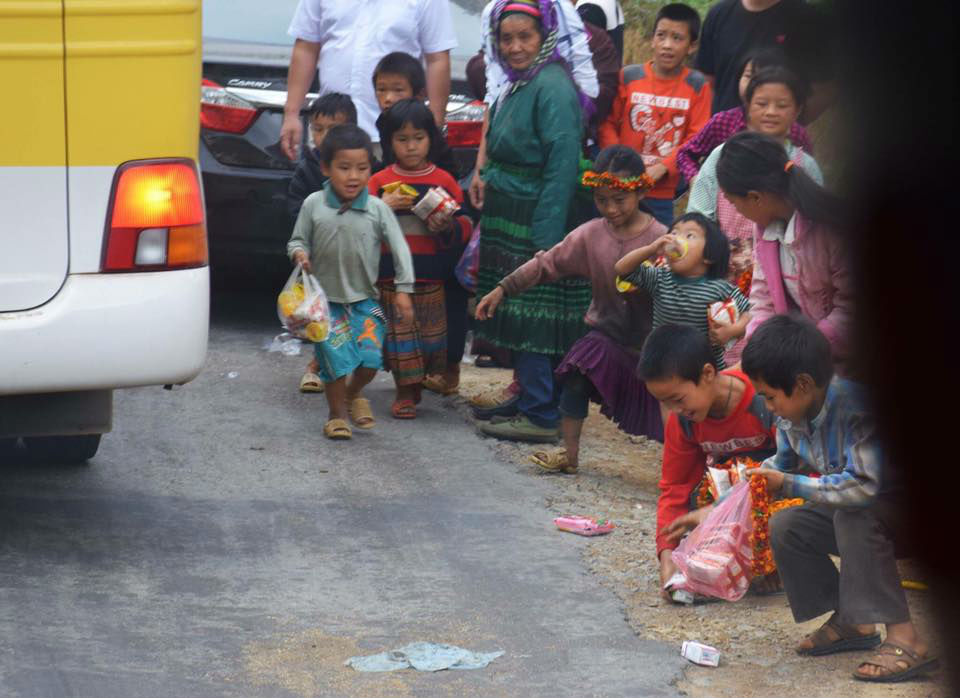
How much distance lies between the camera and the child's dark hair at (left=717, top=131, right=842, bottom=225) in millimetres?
4898

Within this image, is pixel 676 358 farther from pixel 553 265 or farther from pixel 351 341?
pixel 351 341

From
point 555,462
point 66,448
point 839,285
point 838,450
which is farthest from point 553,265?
point 838,450

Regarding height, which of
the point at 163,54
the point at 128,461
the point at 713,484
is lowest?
the point at 128,461

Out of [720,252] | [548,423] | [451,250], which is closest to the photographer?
[720,252]

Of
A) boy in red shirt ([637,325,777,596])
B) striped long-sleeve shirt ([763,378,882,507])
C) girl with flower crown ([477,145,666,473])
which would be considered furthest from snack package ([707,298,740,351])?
striped long-sleeve shirt ([763,378,882,507])

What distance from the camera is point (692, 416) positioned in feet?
15.3

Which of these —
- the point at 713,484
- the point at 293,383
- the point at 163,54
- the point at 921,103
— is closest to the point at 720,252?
the point at 713,484

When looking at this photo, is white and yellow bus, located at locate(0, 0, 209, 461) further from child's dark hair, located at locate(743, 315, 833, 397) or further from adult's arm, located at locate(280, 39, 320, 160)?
adult's arm, located at locate(280, 39, 320, 160)

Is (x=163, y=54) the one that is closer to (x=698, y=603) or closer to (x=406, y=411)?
(x=698, y=603)

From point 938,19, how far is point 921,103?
0.45 meters

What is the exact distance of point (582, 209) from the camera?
682 centimetres

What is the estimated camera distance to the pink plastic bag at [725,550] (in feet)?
14.5

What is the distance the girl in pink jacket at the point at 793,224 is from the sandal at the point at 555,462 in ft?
4.18

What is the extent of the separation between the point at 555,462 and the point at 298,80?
259 cm
